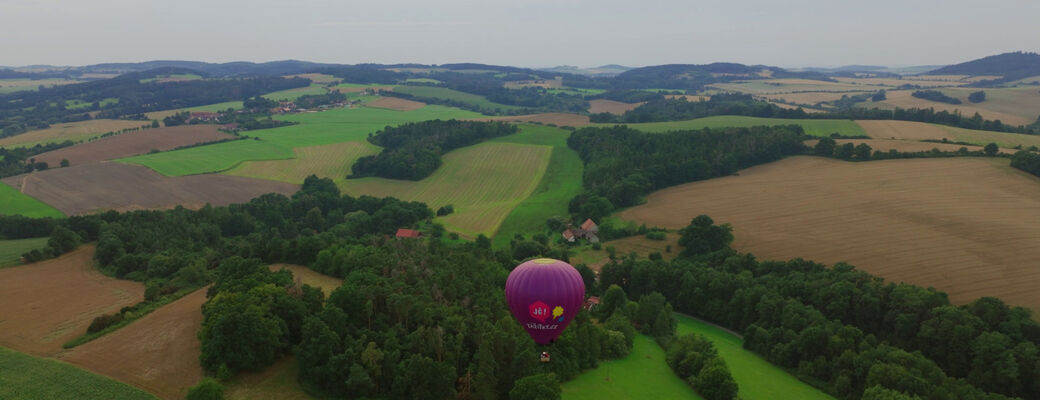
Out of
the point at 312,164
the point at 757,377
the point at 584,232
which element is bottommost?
the point at 757,377

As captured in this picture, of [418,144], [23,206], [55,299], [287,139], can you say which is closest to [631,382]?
[55,299]

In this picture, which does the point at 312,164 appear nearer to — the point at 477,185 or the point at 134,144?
the point at 477,185

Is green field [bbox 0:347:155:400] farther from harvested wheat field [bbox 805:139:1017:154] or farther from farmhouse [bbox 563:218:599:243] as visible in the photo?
harvested wheat field [bbox 805:139:1017:154]

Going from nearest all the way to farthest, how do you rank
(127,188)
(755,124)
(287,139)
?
(127,188) → (755,124) → (287,139)

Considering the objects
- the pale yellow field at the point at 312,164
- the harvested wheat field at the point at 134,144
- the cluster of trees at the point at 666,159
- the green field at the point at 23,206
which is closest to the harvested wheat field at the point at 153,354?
the green field at the point at 23,206

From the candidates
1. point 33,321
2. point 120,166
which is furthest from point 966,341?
point 120,166

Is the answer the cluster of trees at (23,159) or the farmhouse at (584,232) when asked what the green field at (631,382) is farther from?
the cluster of trees at (23,159)
